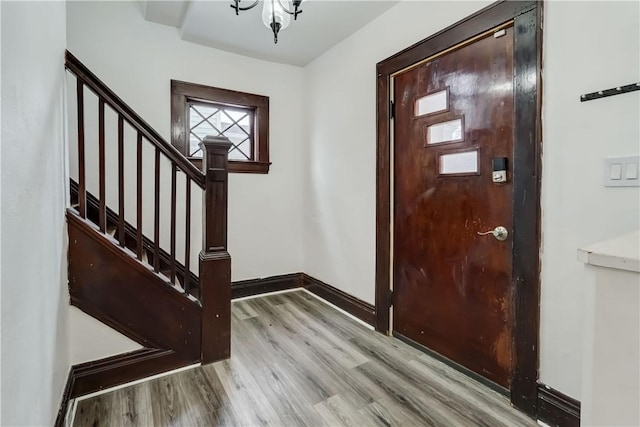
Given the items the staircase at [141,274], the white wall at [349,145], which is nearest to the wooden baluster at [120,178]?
the staircase at [141,274]

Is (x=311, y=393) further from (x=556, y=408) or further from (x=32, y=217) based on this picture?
(x=32, y=217)

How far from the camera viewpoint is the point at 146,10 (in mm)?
2432

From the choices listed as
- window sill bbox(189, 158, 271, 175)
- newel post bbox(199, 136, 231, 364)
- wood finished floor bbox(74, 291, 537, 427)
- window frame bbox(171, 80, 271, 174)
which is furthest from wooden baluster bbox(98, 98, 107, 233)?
window sill bbox(189, 158, 271, 175)

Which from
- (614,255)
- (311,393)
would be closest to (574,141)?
(614,255)

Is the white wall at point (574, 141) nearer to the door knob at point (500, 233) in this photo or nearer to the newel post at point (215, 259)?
the door knob at point (500, 233)

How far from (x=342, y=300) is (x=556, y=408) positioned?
1.65 m

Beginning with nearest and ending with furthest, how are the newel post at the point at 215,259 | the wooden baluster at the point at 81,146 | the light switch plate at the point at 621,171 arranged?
the light switch plate at the point at 621,171 < the wooden baluster at the point at 81,146 < the newel post at the point at 215,259

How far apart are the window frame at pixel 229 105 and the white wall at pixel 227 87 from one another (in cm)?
7

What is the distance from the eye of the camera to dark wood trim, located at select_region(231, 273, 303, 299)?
3.07 metres

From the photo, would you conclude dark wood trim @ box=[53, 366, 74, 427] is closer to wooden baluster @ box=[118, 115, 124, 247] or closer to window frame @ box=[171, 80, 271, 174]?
wooden baluster @ box=[118, 115, 124, 247]

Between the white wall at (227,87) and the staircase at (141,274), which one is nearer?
the staircase at (141,274)

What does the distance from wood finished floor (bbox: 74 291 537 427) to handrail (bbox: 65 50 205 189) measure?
1.18 meters

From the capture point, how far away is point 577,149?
4.34 ft

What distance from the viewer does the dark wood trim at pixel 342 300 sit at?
8.11 feet
